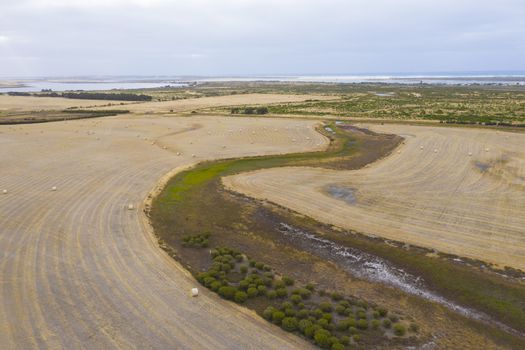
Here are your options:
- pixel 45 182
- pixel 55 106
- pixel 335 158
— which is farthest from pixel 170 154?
pixel 55 106

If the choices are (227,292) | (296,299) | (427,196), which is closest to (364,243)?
(296,299)

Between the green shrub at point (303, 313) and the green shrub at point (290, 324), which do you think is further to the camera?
the green shrub at point (303, 313)

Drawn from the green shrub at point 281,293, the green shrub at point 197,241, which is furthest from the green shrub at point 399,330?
the green shrub at point 197,241

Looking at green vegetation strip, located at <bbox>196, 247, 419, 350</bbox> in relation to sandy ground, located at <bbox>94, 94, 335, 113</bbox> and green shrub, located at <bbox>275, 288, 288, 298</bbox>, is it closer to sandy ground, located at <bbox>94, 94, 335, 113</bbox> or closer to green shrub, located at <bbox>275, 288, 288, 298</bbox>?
green shrub, located at <bbox>275, 288, 288, 298</bbox>

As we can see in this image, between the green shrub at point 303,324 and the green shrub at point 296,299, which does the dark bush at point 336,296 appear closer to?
the green shrub at point 296,299

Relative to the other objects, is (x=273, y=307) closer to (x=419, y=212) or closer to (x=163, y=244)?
(x=163, y=244)

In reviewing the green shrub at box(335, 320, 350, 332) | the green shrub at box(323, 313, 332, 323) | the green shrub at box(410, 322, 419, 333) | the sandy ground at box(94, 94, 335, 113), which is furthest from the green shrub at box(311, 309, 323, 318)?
the sandy ground at box(94, 94, 335, 113)
